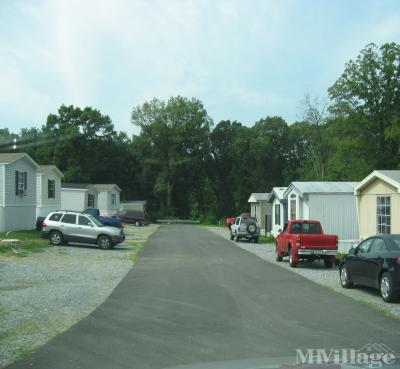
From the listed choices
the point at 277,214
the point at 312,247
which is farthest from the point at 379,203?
the point at 277,214

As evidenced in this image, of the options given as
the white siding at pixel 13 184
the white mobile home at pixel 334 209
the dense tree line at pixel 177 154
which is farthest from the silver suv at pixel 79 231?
the dense tree line at pixel 177 154

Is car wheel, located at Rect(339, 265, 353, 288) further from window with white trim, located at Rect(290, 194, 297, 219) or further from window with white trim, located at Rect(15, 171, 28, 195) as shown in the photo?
window with white trim, located at Rect(15, 171, 28, 195)

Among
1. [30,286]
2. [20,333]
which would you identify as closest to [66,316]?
[20,333]

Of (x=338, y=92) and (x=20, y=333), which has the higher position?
(x=338, y=92)

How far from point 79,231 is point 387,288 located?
64.2ft

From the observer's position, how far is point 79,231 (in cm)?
2850

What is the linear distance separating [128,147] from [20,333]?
81.9m

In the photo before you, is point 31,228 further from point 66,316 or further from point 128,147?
point 128,147

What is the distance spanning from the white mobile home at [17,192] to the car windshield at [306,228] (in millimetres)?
19687

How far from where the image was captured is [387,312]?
10578 mm

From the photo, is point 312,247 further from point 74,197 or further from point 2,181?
point 74,197

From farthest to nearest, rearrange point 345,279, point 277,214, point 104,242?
point 277,214 → point 104,242 → point 345,279

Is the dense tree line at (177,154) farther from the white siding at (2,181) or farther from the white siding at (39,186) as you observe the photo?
the white siding at (2,181)

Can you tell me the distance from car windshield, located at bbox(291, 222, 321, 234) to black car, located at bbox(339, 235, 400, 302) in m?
7.58
